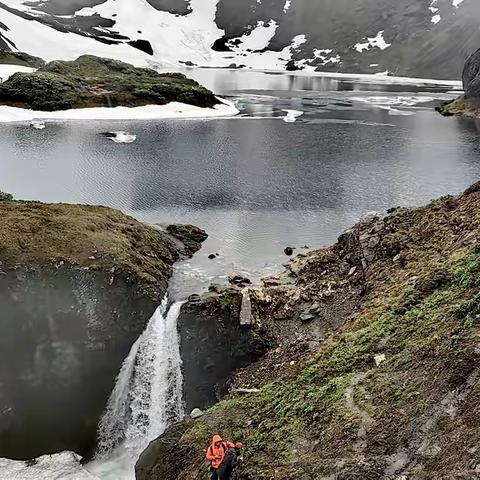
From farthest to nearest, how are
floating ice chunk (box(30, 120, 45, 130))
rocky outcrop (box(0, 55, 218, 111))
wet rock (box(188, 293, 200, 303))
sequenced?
1. rocky outcrop (box(0, 55, 218, 111))
2. floating ice chunk (box(30, 120, 45, 130))
3. wet rock (box(188, 293, 200, 303))

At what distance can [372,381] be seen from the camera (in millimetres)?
12406

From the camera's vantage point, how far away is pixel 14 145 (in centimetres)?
5369

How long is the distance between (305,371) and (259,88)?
135 m

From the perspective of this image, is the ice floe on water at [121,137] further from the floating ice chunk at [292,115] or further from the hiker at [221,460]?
the hiker at [221,460]

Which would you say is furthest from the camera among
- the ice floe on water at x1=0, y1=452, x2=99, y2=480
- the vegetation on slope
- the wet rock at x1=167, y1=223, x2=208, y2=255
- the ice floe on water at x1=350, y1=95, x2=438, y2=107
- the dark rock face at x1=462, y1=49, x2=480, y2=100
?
the ice floe on water at x1=350, y1=95, x2=438, y2=107

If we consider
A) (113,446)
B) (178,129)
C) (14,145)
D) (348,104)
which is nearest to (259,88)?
(348,104)

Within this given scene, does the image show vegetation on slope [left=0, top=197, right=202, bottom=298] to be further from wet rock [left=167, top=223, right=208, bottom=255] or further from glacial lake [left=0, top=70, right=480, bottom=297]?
wet rock [left=167, top=223, right=208, bottom=255]

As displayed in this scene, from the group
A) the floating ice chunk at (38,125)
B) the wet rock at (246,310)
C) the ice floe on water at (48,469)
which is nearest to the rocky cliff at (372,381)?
the wet rock at (246,310)

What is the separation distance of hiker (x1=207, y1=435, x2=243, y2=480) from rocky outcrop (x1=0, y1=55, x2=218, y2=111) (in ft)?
252

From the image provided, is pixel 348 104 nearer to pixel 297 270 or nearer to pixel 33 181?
pixel 33 181

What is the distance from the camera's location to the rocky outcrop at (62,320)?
17.5m

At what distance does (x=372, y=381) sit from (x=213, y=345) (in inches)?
347

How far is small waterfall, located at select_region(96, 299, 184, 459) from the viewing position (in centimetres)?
1791

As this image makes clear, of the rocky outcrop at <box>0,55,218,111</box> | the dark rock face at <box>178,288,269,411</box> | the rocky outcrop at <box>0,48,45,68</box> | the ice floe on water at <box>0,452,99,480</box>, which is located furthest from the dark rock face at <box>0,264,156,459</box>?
the rocky outcrop at <box>0,48,45,68</box>
